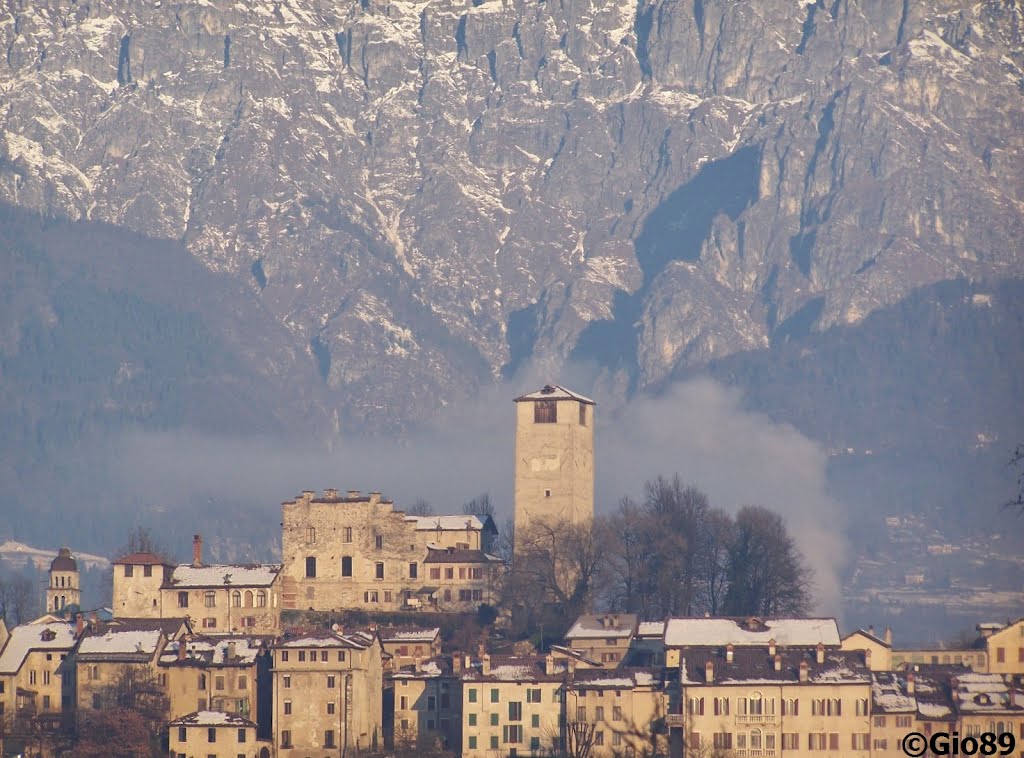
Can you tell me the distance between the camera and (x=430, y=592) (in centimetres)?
17738

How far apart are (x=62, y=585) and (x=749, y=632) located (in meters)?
56.5

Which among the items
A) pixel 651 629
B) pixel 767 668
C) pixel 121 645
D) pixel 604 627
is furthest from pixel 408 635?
pixel 767 668

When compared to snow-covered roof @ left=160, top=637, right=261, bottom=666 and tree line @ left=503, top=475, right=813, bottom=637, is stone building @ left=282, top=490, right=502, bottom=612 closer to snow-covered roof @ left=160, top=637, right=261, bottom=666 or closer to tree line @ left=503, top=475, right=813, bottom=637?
tree line @ left=503, top=475, right=813, bottom=637

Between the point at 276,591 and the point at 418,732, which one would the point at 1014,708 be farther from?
the point at 276,591

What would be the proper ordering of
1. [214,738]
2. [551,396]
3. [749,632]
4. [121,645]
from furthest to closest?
[551,396] < [121,645] < [749,632] < [214,738]

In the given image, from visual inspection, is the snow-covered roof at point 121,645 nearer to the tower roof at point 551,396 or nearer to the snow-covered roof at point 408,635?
the snow-covered roof at point 408,635

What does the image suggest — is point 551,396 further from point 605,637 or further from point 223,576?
point 605,637

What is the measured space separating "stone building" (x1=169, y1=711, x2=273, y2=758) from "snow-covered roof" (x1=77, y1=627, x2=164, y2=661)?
6.68 m

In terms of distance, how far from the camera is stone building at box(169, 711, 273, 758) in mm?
150250

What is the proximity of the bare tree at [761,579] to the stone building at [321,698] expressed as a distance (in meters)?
27.6

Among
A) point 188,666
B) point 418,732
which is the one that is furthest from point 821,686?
point 188,666

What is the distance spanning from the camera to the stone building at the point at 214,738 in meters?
150

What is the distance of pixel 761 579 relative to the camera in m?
173

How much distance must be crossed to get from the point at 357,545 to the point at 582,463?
18863 millimetres
